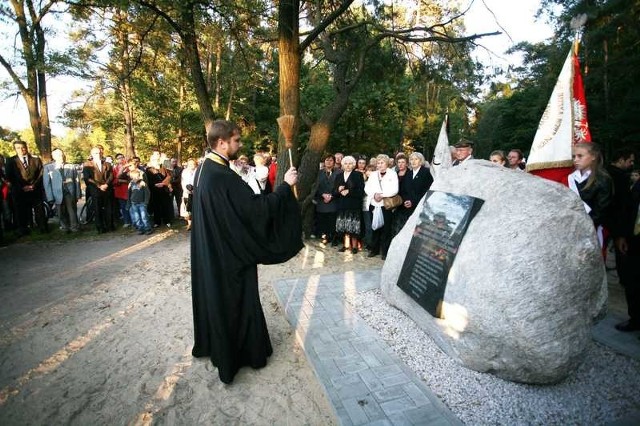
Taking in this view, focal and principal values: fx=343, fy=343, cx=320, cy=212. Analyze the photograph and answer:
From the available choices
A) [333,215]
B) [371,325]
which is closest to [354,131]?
[333,215]

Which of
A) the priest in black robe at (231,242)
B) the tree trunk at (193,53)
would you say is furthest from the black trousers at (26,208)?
the priest in black robe at (231,242)

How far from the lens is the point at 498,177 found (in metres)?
3.49

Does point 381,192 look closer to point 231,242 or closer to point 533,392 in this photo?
point 231,242

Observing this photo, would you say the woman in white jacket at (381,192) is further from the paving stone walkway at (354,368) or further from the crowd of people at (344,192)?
the paving stone walkway at (354,368)

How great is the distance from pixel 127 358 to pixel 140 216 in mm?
6565

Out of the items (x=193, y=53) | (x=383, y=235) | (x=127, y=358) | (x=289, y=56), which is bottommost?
(x=127, y=358)

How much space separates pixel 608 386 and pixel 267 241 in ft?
11.2

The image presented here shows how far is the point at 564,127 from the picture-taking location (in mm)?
4938

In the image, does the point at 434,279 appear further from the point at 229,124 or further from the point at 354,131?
the point at 354,131

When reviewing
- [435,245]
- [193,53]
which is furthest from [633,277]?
[193,53]

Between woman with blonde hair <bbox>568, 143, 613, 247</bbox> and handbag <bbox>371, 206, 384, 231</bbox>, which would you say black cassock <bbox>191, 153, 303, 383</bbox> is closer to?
woman with blonde hair <bbox>568, 143, 613, 247</bbox>

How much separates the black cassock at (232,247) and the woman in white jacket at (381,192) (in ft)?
11.9

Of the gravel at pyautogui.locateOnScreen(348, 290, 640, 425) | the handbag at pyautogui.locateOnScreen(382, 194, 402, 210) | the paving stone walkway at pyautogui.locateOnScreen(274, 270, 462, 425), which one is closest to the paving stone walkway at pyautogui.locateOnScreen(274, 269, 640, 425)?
the paving stone walkway at pyautogui.locateOnScreen(274, 270, 462, 425)

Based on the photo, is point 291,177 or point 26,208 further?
point 26,208
